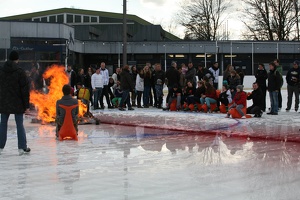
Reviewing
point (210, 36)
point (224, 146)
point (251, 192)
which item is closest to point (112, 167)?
point (251, 192)

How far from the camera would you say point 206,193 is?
5.68m

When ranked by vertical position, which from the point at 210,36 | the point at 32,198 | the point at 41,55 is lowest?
the point at 32,198

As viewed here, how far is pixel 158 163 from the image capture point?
7695 millimetres

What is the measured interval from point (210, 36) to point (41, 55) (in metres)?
28.2

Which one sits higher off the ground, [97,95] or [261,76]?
[261,76]

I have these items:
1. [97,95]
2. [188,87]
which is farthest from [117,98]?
[188,87]

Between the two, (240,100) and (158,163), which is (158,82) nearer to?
(240,100)

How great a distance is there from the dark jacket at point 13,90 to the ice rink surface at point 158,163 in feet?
2.65

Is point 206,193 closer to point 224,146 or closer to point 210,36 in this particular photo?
point 224,146

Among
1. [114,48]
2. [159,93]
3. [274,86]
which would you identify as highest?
[114,48]

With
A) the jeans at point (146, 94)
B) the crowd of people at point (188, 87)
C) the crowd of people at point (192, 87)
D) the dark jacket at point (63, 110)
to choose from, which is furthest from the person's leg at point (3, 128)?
the jeans at point (146, 94)

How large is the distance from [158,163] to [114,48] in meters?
39.6

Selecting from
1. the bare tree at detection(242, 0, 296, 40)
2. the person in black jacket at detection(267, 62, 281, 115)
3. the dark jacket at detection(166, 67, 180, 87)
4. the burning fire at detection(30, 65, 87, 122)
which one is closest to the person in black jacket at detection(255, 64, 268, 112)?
the person in black jacket at detection(267, 62, 281, 115)

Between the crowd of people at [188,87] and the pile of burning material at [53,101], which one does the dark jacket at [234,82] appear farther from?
the pile of burning material at [53,101]
